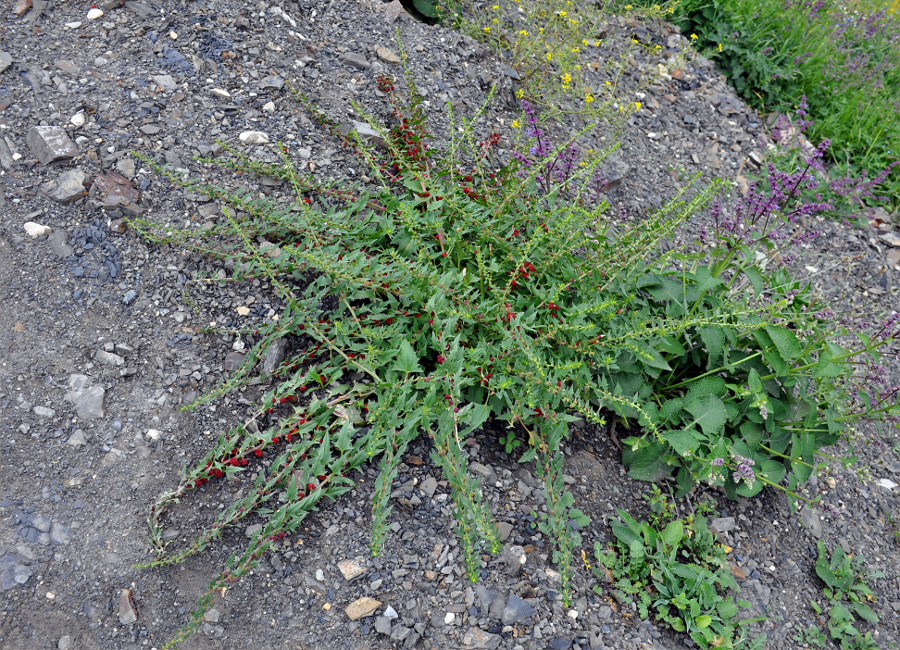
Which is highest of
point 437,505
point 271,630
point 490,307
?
point 490,307

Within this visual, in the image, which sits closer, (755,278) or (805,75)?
(755,278)

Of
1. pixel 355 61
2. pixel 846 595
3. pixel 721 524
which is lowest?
pixel 846 595

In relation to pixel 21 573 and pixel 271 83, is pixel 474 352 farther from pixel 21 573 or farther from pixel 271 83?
pixel 271 83

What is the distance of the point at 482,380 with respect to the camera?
2.74m

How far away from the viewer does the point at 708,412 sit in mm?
2973

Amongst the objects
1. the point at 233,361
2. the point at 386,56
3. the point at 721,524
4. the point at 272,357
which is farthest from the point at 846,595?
the point at 386,56

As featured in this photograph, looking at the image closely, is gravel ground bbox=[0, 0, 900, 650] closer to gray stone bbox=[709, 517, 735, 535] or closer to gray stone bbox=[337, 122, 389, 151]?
gray stone bbox=[709, 517, 735, 535]

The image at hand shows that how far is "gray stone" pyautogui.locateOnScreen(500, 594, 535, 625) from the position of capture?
250 cm

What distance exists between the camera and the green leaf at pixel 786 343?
2865 millimetres

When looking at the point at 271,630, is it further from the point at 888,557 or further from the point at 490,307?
the point at 888,557

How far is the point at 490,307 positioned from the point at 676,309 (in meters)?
1.02

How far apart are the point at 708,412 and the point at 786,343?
475 millimetres

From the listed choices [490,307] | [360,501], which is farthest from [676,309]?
[360,501]

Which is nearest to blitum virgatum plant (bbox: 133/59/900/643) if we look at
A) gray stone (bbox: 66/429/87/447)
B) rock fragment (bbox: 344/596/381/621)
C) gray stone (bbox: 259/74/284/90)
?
rock fragment (bbox: 344/596/381/621)
